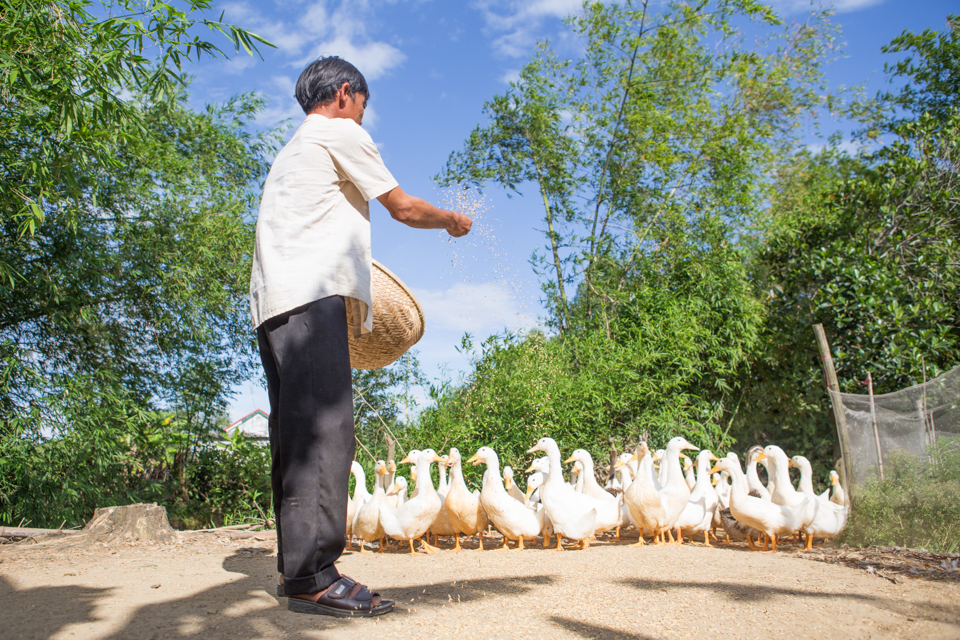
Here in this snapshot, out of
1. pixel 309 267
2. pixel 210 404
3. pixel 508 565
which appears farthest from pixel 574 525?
pixel 210 404

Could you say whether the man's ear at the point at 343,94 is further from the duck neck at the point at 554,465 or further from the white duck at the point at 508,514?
the duck neck at the point at 554,465

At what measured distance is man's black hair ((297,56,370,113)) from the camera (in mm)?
2359

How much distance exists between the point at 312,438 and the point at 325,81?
4.30 feet

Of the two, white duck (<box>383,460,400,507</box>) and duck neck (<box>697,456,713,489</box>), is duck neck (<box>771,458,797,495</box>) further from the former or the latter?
white duck (<box>383,460,400,507</box>)

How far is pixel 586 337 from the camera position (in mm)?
7246

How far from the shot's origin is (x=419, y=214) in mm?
2297

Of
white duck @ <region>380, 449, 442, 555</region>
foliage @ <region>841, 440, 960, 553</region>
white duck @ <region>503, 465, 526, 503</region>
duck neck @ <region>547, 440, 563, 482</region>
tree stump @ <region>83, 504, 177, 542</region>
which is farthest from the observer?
white duck @ <region>503, 465, 526, 503</region>

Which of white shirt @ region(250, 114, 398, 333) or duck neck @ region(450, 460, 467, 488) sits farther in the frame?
duck neck @ region(450, 460, 467, 488)

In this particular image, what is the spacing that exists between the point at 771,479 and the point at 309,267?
516 cm

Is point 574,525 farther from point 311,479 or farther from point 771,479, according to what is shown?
point 311,479

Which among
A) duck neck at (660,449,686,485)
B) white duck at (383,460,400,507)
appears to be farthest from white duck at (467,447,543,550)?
duck neck at (660,449,686,485)

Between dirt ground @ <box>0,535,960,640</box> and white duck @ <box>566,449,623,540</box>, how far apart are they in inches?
53.2

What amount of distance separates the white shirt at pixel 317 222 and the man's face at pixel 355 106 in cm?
12

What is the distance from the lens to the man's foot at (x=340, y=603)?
6.50ft
